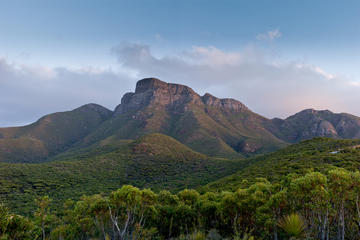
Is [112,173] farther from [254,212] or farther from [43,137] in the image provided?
[43,137]

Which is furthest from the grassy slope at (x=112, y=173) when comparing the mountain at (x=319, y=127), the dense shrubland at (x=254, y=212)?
the mountain at (x=319, y=127)

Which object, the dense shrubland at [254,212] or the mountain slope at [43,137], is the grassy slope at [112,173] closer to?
the dense shrubland at [254,212]

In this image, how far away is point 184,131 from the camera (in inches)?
5886

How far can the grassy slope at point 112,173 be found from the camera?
148 ft

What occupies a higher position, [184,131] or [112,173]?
[184,131]

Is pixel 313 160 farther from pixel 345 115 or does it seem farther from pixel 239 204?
pixel 345 115

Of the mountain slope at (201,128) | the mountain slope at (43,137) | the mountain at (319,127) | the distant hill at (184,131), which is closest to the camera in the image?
the mountain slope at (43,137)

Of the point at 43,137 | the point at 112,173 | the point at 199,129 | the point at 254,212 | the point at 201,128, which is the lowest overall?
the point at 112,173

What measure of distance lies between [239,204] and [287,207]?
10.9 feet

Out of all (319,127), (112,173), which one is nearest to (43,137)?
(112,173)

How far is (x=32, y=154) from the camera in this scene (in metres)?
111

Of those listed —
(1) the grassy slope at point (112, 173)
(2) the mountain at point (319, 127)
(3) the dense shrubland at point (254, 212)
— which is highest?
(2) the mountain at point (319, 127)

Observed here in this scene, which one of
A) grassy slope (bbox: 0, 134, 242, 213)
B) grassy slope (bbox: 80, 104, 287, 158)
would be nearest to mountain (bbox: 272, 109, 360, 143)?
grassy slope (bbox: 80, 104, 287, 158)

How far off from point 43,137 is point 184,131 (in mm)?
115800
